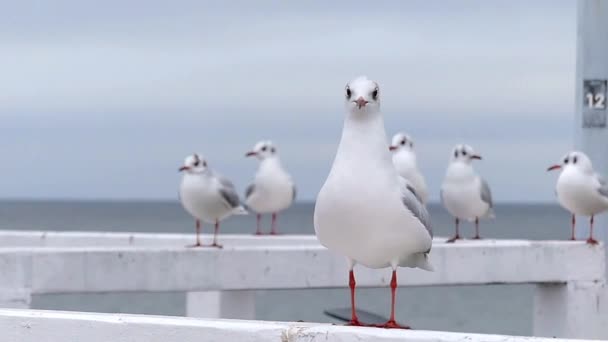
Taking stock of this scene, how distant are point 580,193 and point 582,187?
0.34ft

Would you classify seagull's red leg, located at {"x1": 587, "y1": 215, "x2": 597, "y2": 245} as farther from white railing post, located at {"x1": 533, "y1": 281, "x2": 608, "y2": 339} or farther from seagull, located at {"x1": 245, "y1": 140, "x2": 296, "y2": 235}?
seagull, located at {"x1": 245, "y1": 140, "x2": 296, "y2": 235}

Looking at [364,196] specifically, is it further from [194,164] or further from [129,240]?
[129,240]

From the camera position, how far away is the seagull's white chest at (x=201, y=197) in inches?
517

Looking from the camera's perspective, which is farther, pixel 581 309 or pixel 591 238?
pixel 591 238

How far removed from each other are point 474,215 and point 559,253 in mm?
2355

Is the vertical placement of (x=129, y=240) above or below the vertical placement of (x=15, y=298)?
above

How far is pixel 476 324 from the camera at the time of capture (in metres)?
55.3

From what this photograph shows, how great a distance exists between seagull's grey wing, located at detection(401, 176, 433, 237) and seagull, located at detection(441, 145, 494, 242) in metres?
7.70

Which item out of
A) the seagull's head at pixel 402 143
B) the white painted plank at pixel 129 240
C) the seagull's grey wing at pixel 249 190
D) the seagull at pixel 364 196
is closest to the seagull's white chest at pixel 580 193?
the seagull's head at pixel 402 143

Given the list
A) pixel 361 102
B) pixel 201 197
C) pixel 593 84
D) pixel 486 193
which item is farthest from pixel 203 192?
pixel 361 102

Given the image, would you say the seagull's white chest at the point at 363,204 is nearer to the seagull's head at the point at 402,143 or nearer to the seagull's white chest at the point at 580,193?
the seagull's white chest at the point at 580,193

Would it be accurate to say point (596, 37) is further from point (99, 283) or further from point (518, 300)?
point (518, 300)

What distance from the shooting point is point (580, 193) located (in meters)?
13.1

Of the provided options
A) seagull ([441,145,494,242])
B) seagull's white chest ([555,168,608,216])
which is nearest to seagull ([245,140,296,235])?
seagull ([441,145,494,242])
